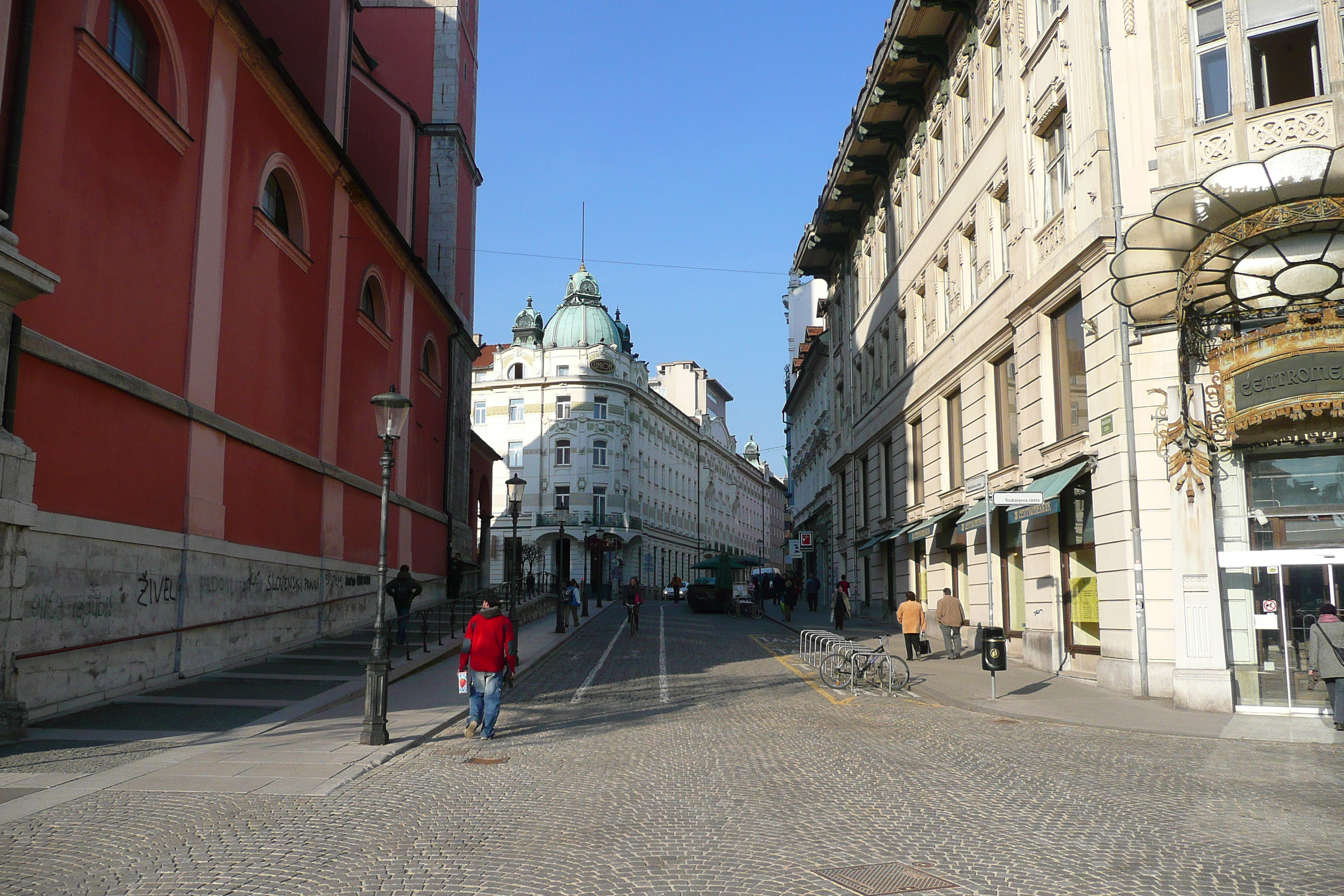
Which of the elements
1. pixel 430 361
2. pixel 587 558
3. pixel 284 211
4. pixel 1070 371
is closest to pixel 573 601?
pixel 430 361

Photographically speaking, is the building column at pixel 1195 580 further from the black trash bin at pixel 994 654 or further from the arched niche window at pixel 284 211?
the arched niche window at pixel 284 211

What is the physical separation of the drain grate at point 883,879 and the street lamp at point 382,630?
6.55 metres

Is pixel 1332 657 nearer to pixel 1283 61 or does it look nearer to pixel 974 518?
pixel 1283 61

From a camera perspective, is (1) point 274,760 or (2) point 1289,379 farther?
(2) point 1289,379

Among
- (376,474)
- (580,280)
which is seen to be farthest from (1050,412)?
(580,280)

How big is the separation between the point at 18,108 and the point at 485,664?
8831mm

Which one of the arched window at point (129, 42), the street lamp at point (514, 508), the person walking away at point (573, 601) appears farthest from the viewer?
the person walking away at point (573, 601)

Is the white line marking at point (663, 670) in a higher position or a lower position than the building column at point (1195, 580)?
lower

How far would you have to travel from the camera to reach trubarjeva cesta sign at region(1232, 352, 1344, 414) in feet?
46.1

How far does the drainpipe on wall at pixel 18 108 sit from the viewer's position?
12.3m

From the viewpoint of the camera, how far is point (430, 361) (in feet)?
114

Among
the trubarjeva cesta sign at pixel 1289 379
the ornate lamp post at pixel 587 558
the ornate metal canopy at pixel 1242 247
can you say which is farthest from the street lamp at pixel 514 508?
the ornate lamp post at pixel 587 558

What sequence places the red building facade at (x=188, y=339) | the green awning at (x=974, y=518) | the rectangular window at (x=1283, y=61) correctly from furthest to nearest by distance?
1. the green awning at (x=974, y=518)
2. the rectangular window at (x=1283, y=61)
3. the red building facade at (x=188, y=339)

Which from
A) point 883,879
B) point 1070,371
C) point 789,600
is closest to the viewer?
point 883,879
